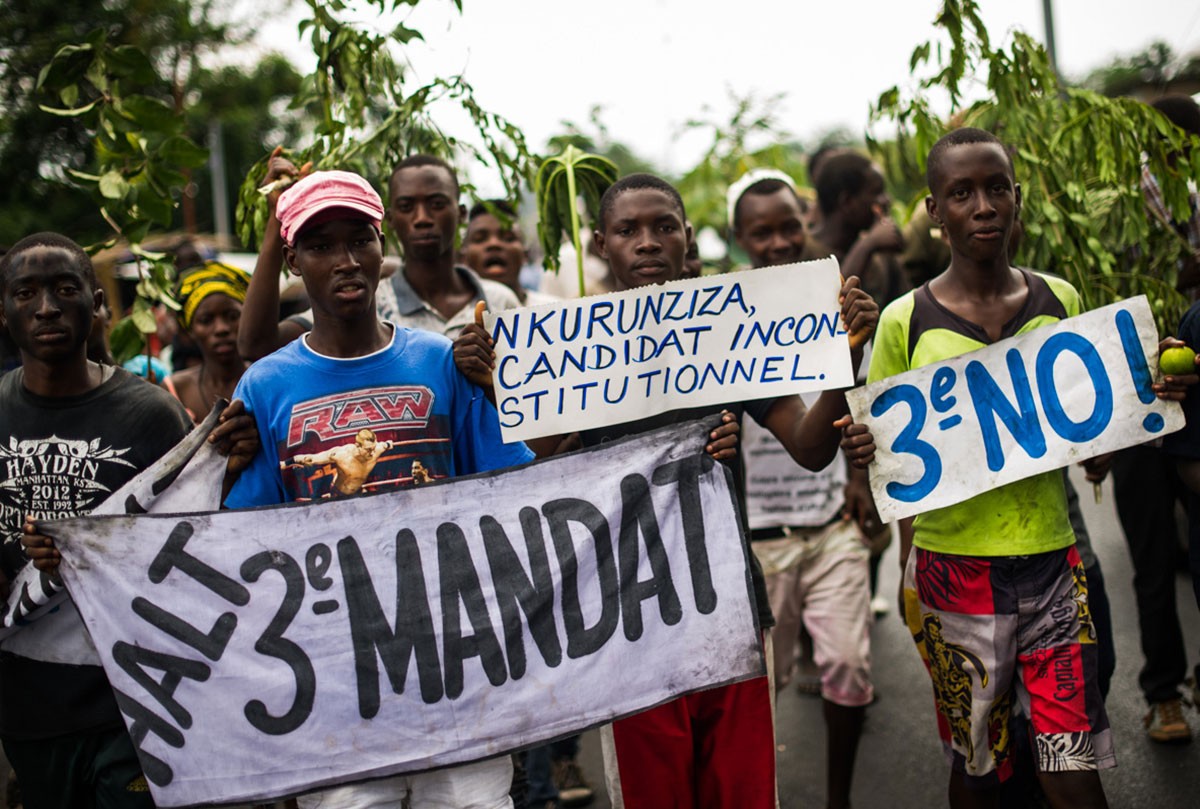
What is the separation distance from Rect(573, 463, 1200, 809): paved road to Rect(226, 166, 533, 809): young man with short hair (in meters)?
1.97

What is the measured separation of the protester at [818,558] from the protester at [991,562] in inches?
29.1

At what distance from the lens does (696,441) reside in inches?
134

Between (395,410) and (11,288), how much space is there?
120 cm

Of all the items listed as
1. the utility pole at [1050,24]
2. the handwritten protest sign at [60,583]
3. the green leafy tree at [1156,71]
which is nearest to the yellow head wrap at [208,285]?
the handwritten protest sign at [60,583]

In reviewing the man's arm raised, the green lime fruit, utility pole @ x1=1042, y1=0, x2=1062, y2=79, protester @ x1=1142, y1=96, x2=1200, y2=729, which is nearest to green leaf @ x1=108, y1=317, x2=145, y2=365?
the man's arm raised

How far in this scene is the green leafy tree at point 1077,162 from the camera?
14.8 ft

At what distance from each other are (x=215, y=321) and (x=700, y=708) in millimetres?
2665

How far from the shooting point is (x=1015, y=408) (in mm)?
3635

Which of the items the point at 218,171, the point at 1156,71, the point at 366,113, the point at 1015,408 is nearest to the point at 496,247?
the point at 366,113

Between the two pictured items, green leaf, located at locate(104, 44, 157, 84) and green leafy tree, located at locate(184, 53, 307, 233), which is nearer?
green leaf, located at locate(104, 44, 157, 84)

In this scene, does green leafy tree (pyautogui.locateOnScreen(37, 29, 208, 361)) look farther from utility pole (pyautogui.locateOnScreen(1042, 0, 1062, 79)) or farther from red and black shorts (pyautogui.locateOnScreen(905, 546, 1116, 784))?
utility pole (pyautogui.locateOnScreen(1042, 0, 1062, 79))

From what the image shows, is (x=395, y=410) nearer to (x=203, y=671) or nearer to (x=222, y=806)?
(x=203, y=671)

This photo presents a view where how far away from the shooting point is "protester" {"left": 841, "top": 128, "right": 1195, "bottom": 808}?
11.5 ft

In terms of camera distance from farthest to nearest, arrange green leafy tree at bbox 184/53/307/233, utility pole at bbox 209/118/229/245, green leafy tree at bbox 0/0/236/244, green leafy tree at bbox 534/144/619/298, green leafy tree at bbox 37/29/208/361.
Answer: utility pole at bbox 209/118/229/245
green leafy tree at bbox 184/53/307/233
green leafy tree at bbox 0/0/236/244
green leafy tree at bbox 37/29/208/361
green leafy tree at bbox 534/144/619/298
